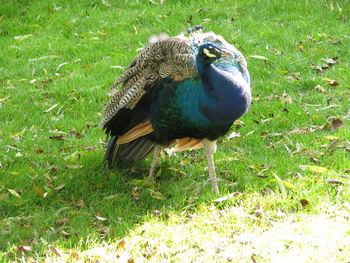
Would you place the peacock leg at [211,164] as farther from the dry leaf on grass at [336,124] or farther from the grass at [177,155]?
the dry leaf on grass at [336,124]

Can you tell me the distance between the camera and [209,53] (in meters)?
4.41

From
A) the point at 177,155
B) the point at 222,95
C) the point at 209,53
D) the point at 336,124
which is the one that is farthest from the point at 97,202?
the point at 336,124

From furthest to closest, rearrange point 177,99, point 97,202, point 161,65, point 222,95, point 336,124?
1. point 336,124
2. point 97,202
3. point 161,65
4. point 177,99
5. point 222,95

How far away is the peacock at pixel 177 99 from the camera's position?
4.36 meters

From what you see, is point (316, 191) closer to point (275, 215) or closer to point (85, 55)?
point (275, 215)

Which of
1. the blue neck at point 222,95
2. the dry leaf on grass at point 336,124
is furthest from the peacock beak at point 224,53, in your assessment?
the dry leaf on grass at point 336,124

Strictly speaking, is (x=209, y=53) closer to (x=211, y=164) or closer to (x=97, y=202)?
(x=211, y=164)

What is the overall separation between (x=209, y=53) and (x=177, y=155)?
4.96 feet

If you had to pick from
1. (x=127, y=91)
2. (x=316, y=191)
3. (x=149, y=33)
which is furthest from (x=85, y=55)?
(x=316, y=191)

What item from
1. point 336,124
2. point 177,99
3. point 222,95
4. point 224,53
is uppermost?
point 224,53

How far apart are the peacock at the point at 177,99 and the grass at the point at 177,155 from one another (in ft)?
1.15

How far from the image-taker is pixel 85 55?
25.6 ft

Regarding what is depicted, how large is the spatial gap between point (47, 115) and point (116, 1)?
11.4ft

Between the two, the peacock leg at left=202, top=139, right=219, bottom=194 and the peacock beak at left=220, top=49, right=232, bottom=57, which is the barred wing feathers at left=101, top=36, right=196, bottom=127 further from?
the peacock leg at left=202, top=139, right=219, bottom=194
